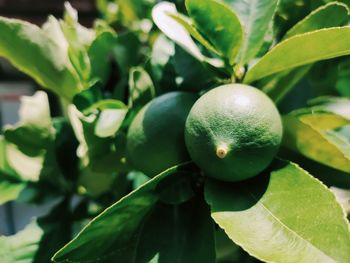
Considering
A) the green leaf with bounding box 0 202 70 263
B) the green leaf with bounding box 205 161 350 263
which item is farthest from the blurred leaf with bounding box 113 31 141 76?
the green leaf with bounding box 205 161 350 263

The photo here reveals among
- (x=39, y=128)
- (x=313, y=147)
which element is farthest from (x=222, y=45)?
(x=39, y=128)

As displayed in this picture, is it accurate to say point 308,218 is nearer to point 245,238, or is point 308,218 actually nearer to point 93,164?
point 245,238

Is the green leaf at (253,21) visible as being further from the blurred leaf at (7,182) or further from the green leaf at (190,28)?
the blurred leaf at (7,182)

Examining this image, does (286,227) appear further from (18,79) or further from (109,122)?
(18,79)

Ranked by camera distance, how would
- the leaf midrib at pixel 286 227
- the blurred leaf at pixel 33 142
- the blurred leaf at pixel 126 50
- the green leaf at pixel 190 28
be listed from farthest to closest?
the blurred leaf at pixel 126 50 < the blurred leaf at pixel 33 142 < the green leaf at pixel 190 28 < the leaf midrib at pixel 286 227

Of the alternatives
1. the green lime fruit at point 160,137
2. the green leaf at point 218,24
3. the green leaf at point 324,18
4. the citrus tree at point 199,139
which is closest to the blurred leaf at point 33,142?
the citrus tree at point 199,139

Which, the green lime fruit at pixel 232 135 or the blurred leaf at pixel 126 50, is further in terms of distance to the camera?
the blurred leaf at pixel 126 50

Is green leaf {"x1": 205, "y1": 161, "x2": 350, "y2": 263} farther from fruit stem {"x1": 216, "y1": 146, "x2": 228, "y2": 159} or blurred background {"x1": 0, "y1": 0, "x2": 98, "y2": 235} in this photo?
blurred background {"x1": 0, "y1": 0, "x2": 98, "y2": 235}
